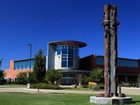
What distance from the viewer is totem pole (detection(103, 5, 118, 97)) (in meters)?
20.4

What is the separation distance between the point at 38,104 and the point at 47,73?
46.8m

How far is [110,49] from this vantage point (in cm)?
2078

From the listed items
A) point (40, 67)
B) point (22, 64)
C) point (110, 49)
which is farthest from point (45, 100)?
point (22, 64)

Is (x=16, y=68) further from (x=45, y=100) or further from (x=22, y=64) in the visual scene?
(x=45, y=100)

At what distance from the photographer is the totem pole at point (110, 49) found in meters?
20.4

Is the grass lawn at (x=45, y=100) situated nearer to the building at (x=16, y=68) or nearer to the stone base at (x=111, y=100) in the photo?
the stone base at (x=111, y=100)

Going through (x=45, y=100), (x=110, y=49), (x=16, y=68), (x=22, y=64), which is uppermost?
(x=22, y=64)

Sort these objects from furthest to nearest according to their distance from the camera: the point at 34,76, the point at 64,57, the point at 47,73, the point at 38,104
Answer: the point at 64,57, the point at 34,76, the point at 47,73, the point at 38,104

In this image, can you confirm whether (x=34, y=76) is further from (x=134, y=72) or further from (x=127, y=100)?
(x=134, y=72)

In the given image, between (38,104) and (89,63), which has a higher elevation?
(89,63)

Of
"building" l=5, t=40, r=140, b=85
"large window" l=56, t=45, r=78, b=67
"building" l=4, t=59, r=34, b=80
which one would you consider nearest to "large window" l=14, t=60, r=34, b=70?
"building" l=4, t=59, r=34, b=80

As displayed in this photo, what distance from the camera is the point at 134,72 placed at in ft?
391

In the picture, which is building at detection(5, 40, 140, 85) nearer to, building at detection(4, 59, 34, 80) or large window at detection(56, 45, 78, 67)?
large window at detection(56, 45, 78, 67)

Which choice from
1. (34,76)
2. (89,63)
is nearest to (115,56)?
(34,76)
